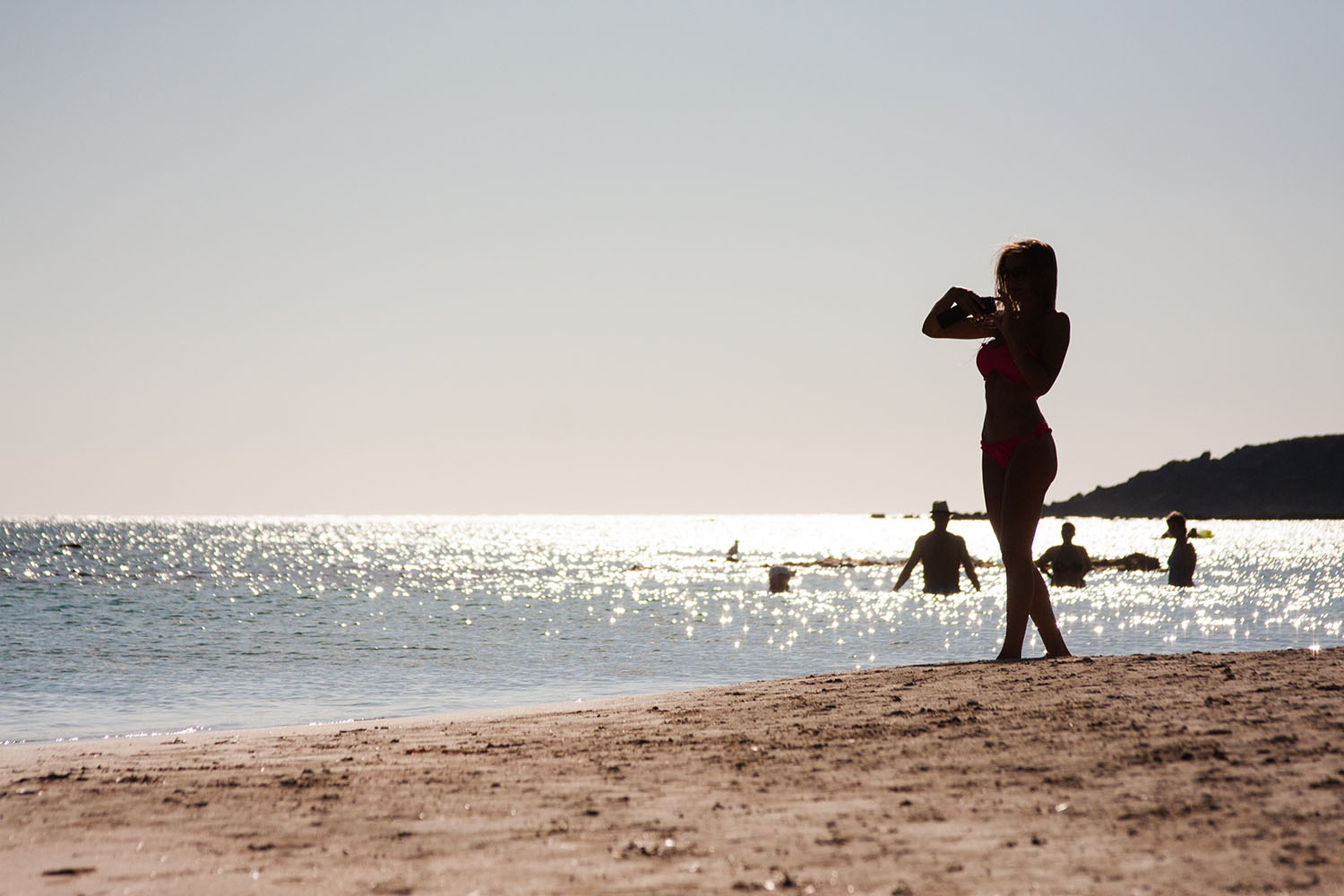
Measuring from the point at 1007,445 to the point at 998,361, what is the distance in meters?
0.50

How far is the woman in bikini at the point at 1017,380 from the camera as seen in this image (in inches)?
246

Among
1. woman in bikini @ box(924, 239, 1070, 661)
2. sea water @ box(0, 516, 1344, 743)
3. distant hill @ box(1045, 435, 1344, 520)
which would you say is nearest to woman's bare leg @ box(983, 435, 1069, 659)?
woman in bikini @ box(924, 239, 1070, 661)

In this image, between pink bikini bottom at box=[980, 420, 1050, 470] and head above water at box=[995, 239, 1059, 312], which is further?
pink bikini bottom at box=[980, 420, 1050, 470]

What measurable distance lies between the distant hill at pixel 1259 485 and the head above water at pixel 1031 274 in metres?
190

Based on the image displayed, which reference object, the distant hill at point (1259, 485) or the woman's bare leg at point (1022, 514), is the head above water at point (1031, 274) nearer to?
Result: the woman's bare leg at point (1022, 514)

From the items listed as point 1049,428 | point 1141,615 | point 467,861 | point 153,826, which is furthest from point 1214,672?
point 1141,615

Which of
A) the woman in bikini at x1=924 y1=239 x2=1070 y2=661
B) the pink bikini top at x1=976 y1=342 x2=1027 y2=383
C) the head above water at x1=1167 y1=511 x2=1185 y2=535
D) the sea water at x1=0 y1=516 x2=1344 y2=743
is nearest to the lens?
the woman in bikini at x1=924 y1=239 x2=1070 y2=661

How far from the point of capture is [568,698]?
11367 mm

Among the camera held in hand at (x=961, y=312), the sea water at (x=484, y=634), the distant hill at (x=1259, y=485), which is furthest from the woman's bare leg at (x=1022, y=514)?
the distant hill at (x=1259, y=485)

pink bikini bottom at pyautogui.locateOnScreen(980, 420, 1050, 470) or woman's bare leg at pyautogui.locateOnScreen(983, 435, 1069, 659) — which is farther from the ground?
pink bikini bottom at pyautogui.locateOnScreen(980, 420, 1050, 470)

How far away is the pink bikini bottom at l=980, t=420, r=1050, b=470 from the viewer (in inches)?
257

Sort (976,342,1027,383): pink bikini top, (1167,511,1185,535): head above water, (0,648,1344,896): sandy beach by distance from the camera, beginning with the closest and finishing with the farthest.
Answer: (0,648,1344,896): sandy beach → (976,342,1027,383): pink bikini top → (1167,511,1185,535): head above water

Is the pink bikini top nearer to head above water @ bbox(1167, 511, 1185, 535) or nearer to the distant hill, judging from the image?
head above water @ bbox(1167, 511, 1185, 535)

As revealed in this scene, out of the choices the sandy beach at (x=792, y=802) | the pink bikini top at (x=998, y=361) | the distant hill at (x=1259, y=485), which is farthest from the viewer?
the distant hill at (x=1259, y=485)
